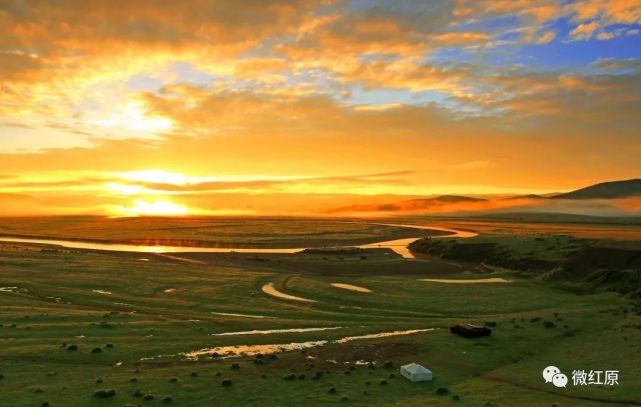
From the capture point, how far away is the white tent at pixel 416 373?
3847 centimetres

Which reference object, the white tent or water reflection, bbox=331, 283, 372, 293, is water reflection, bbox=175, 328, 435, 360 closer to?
the white tent

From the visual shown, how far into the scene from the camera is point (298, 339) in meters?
51.7

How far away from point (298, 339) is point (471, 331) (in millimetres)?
17075

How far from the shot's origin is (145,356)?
44594mm

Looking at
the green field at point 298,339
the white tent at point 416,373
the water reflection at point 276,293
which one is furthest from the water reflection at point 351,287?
the white tent at point 416,373

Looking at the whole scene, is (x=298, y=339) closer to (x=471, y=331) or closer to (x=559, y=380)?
(x=471, y=331)

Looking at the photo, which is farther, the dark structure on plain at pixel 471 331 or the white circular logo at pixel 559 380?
the dark structure on plain at pixel 471 331

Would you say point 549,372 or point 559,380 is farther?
point 549,372

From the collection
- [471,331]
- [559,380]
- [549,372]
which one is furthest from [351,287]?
[559,380]

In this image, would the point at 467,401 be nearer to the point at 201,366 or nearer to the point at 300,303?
the point at 201,366

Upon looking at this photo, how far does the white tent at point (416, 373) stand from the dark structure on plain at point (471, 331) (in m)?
13.0

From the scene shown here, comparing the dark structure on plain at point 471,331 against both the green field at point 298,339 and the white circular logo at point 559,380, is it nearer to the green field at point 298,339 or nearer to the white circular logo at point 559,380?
the green field at point 298,339

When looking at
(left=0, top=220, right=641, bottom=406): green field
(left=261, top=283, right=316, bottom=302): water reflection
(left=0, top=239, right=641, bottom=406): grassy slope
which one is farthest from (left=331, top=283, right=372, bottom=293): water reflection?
(left=261, top=283, right=316, bottom=302): water reflection

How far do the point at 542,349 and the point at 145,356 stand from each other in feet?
118
